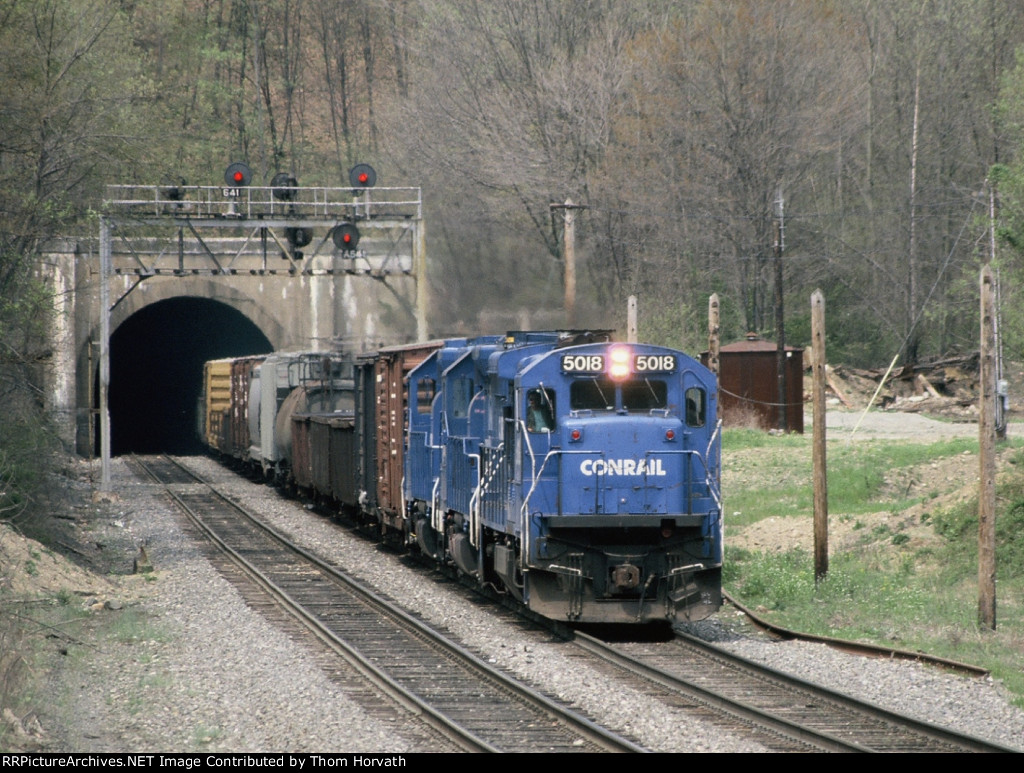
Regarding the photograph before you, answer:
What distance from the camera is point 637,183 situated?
159 feet

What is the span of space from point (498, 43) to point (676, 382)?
40.9 metres

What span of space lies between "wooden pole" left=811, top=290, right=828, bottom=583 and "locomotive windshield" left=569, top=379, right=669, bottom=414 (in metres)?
4.38

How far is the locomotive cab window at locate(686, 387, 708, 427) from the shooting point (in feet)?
46.4

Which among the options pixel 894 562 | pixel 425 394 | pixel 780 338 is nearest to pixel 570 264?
pixel 780 338

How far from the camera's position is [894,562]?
66.9 feet

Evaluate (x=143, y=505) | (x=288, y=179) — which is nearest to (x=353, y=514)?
(x=143, y=505)

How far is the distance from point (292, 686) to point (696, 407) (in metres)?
5.45

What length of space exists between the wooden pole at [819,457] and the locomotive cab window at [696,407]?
13.2 ft

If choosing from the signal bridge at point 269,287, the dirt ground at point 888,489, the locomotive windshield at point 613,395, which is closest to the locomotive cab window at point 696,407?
the locomotive windshield at point 613,395

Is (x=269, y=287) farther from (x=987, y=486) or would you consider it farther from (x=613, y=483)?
(x=987, y=486)

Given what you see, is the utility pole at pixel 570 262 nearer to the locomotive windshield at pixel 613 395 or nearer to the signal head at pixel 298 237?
the signal head at pixel 298 237

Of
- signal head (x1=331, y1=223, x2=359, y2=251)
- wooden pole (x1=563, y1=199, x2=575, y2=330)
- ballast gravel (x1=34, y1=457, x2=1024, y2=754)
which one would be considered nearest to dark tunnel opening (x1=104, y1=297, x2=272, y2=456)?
signal head (x1=331, y1=223, x2=359, y2=251)

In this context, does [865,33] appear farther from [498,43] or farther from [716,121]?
[498,43]
